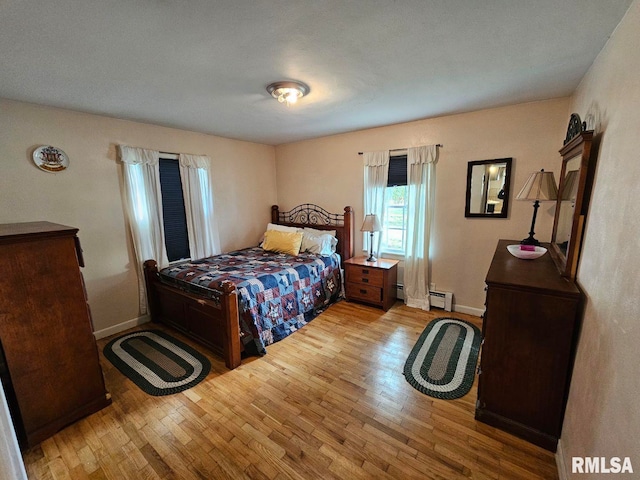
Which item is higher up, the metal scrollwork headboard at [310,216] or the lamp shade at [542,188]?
the lamp shade at [542,188]

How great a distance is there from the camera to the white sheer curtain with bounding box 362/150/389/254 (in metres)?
3.48

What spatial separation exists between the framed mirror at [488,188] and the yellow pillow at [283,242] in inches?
86.9

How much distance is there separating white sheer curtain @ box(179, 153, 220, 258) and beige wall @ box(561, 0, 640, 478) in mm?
3816

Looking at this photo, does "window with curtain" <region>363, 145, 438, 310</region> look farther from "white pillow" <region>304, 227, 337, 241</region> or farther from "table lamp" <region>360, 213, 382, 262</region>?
"white pillow" <region>304, 227, 337, 241</region>

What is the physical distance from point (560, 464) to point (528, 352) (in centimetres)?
57

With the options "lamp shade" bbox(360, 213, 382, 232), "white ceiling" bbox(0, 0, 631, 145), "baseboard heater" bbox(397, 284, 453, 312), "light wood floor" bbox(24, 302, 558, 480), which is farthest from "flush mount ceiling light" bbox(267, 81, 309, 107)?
"baseboard heater" bbox(397, 284, 453, 312)

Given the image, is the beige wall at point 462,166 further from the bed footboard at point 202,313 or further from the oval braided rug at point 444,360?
the bed footboard at point 202,313

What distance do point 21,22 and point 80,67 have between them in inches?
18.7

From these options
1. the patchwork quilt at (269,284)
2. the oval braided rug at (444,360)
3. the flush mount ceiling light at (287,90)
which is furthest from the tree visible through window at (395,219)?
the flush mount ceiling light at (287,90)

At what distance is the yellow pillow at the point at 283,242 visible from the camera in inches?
148

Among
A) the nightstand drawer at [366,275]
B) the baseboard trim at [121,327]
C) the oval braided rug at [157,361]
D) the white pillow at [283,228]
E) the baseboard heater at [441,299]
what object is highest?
the white pillow at [283,228]

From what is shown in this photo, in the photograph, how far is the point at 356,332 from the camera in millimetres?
2877

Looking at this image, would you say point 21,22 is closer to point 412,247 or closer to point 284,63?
point 284,63

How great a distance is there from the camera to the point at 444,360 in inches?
92.5
